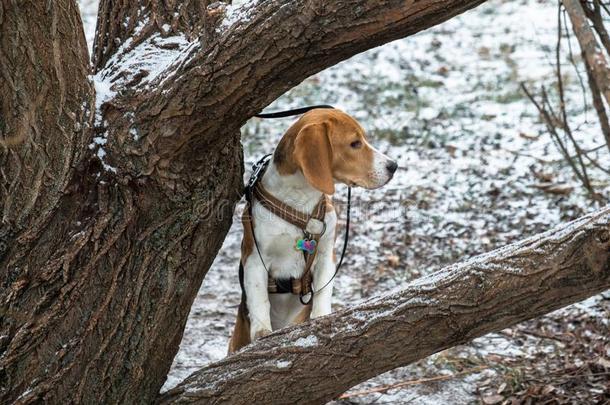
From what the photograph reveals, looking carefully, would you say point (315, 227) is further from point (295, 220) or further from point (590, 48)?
point (590, 48)

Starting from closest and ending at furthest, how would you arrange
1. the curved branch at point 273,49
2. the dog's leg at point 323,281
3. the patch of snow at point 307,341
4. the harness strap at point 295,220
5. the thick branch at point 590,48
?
the curved branch at point 273,49
the patch of snow at point 307,341
the thick branch at point 590,48
the harness strap at point 295,220
the dog's leg at point 323,281

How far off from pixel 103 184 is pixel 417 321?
140 cm

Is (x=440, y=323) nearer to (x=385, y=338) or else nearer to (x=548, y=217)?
(x=385, y=338)

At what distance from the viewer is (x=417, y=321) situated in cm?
312

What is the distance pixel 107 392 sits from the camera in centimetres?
324

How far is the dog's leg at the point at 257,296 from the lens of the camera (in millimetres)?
4121

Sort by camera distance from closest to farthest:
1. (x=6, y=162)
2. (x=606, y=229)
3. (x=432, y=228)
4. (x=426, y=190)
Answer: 1. (x=606, y=229)
2. (x=6, y=162)
3. (x=432, y=228)
4. (x=426, y=190)

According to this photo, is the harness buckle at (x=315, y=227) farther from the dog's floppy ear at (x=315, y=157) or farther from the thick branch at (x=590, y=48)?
the thick branch at (x=590, y=48)

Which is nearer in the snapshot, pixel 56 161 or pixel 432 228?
pixel 56 161

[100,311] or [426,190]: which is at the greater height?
→ [426,190]

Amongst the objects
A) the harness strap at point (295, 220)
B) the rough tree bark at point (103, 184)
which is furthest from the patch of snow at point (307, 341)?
the harness strap at point (295, 220)

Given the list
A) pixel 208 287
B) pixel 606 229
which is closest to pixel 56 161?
pixel 606 229

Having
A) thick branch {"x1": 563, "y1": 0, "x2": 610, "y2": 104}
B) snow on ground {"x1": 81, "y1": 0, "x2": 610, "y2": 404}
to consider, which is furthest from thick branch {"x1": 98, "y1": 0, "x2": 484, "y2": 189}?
snow on ground {"x1": 81, "y1": 0, "x2": 610, "y2": 404}

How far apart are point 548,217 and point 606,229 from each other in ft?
12.2
